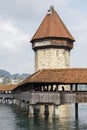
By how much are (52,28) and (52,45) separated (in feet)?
7.91

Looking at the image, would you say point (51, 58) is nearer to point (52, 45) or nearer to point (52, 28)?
point (52, 45)

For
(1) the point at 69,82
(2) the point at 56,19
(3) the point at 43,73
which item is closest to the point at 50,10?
(2) the point at 56,19

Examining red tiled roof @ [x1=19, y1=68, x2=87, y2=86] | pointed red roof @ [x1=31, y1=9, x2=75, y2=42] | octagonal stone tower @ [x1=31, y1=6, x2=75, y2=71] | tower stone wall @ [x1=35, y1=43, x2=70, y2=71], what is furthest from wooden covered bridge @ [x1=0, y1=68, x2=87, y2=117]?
pointed red roof @ [x1=31, y1=9, x2=75, y2=42]

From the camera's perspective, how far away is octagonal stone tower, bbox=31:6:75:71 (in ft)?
146

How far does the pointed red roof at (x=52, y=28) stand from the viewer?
45438 millimetres

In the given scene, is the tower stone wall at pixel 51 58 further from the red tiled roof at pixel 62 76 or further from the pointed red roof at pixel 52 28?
the red tiled roof at pixel 62 76

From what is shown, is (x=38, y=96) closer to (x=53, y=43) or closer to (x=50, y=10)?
(x=53, y=43)

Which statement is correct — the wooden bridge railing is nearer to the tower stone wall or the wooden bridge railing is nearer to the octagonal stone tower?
the tower stone wall

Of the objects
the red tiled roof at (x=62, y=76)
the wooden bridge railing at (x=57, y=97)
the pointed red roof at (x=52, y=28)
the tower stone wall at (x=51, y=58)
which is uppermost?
the pointed red roof at (x=52, y=28)

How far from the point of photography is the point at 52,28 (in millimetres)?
45938

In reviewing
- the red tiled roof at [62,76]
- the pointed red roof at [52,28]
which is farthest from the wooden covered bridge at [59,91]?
the pointed red roof at [52,28]

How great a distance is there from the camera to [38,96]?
97.1ft

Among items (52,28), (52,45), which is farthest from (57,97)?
(52,28)

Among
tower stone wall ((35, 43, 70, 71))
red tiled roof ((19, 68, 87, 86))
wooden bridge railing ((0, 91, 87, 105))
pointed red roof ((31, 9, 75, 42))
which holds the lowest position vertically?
wooden bridge railing ((0, 91, 87, 105))
